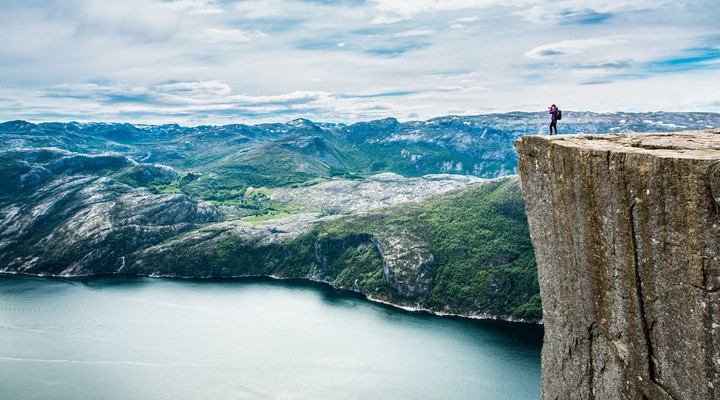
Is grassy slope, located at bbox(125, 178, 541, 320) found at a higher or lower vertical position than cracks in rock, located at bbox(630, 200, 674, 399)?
lower

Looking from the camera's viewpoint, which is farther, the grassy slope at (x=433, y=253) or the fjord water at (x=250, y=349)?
the grassy slope at (x=433, y=253)

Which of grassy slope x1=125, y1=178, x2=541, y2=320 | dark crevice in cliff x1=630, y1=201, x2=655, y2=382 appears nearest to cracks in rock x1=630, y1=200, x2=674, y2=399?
dark crevice in cliff x1=630, y1=201, x2=655, y2=382

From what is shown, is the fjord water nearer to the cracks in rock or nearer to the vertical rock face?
the vertical rock face

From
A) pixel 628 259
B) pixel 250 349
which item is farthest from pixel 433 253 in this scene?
pixel 628 259

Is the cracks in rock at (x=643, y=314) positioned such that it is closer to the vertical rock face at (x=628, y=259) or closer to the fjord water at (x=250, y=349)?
the vertical rock face at (x=628, y=259)

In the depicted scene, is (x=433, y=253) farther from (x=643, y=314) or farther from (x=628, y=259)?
(x=628, y=259)

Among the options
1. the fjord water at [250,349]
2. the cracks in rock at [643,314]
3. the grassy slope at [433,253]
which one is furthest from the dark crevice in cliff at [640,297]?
the grassy slope at [433,253]

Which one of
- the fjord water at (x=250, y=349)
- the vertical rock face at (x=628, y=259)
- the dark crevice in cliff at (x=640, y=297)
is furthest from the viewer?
the fjord water at (x=250, y=349)
